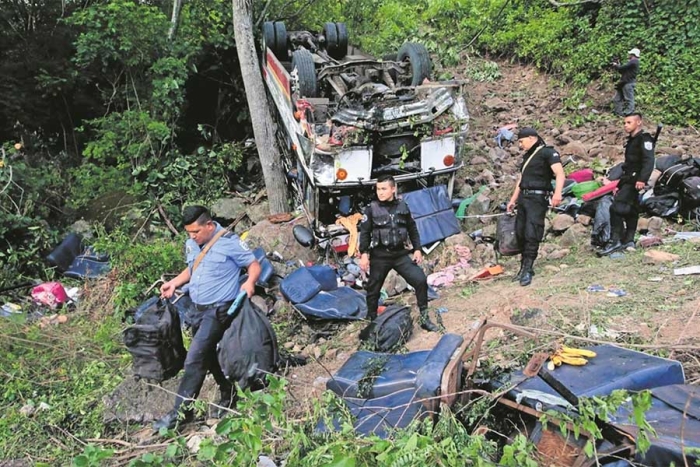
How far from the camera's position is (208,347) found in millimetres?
3377

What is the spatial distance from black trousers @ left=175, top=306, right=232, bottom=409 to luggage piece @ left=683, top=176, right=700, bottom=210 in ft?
16.6

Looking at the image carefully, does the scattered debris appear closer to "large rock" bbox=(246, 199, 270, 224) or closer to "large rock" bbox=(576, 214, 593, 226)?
"large rock" bbox=(576, 214, 593, 226)

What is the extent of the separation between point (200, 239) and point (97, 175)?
559 cm

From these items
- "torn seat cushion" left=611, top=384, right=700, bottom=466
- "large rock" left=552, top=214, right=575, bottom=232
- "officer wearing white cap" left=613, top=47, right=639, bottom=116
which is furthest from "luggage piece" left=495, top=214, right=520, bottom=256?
"officer wearing white cap" left=613, top=47, right=639, bottom=116

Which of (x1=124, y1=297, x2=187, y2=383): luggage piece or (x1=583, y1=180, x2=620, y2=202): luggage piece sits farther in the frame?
(x1=583, y1=180, x2=620, y2=202): luggage piece

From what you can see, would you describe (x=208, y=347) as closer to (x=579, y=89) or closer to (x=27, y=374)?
(x=27, y=374)

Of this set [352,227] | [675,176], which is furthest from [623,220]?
[352,227]

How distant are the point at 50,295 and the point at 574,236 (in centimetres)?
603

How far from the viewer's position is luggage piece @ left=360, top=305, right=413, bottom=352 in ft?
13.6

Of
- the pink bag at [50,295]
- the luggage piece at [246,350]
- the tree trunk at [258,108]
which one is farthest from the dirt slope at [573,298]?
the pink bag at [50,295]

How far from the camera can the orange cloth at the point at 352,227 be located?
6.11 m

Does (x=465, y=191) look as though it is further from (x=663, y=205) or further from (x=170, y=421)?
(x=170, y=421)

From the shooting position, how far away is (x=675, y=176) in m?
5.60

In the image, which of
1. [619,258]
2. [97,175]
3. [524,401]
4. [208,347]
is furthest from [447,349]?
[97,175]
